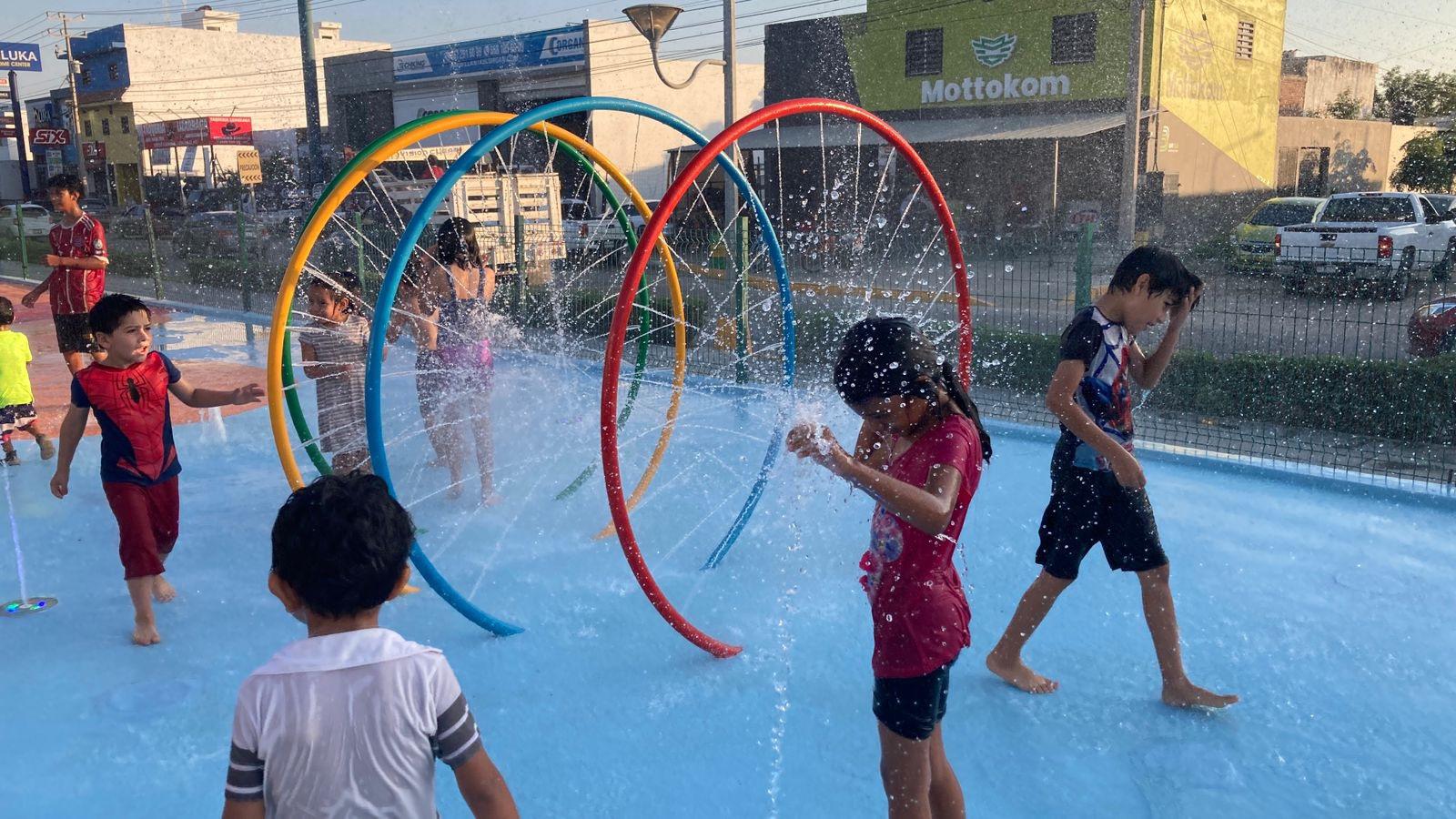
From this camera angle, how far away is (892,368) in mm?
2383

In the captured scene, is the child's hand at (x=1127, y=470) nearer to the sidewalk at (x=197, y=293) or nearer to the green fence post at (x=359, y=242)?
the green fence post at (x=359, y=242)

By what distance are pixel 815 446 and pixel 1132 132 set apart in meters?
21.4

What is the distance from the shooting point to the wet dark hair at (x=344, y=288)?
539 cm

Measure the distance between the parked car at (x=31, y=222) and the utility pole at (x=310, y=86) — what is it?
16.6 metres

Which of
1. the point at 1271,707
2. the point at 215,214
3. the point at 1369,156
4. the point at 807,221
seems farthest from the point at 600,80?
the point at 1271,707

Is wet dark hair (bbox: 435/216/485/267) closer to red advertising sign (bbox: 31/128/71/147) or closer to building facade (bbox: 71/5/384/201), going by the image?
building facade (bbox: 71/5/384/201)

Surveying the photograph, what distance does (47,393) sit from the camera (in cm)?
955

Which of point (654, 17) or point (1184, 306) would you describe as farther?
point (654, 17)

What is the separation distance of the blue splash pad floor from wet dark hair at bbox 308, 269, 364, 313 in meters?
1.26

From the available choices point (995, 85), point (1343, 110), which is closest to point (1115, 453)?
point (995, 85)

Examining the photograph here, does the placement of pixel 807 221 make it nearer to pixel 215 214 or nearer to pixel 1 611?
pixel 215 214

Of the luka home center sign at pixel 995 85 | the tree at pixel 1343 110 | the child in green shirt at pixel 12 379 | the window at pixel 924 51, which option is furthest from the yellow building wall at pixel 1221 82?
the child in green shirt at pixel 12 379

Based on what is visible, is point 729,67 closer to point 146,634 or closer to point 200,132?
point 146,634

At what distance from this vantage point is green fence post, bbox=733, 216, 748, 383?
9312 millimetres
